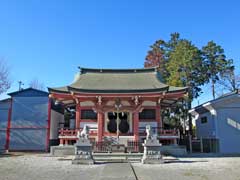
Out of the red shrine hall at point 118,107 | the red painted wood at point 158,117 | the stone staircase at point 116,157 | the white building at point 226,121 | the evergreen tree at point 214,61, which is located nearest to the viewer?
the stone staircase at point 116,157

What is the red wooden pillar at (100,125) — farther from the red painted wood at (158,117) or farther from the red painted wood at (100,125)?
the red painted wood at (158,117)

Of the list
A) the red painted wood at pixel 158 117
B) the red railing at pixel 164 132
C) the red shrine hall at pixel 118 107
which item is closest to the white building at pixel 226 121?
the red shrine hall at pixel 118 107

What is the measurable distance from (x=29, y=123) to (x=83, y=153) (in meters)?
9.50

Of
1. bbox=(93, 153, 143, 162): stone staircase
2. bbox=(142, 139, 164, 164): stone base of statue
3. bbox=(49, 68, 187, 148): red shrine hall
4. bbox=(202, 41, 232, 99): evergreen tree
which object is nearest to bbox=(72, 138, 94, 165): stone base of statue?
bbox=(93, 153, 143, 162): stone staircase

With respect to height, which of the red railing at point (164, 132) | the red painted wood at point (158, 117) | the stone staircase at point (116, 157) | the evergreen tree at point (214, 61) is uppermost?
the evergreen tree at point (214, 61)

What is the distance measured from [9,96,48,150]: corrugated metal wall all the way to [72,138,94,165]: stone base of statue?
8.53 meters

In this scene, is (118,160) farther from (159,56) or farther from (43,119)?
(159,56)

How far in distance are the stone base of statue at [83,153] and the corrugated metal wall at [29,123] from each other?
853cm

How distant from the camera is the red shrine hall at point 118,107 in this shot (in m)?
14.4

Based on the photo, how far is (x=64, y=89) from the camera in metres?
15.6

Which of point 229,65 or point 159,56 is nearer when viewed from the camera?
point 229,65

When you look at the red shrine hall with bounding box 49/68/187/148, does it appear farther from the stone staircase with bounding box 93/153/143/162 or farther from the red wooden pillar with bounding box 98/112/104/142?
the stone staircase with bounding box 93/153/143/162

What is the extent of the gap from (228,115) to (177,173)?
33.1 feet

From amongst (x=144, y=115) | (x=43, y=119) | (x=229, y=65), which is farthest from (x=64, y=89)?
(x=229, y=65)
